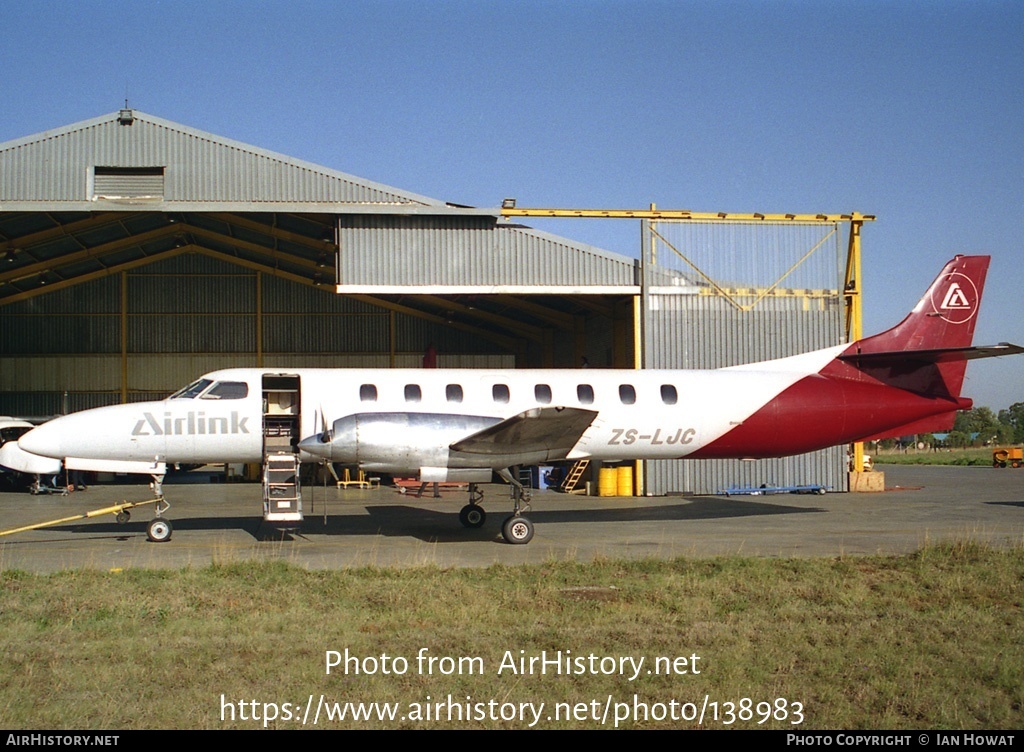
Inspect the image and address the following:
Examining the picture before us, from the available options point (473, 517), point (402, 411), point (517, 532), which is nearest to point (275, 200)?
point (402, 411)

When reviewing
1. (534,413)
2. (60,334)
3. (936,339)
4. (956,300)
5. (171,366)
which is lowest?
(534,413)

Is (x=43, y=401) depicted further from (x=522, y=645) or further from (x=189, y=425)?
(x=522, y=645)

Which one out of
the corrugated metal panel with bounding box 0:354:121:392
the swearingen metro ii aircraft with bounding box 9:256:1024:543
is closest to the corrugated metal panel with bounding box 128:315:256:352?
the corrugated metal panel with bounding box 0:354:121:392

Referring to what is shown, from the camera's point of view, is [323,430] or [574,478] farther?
[574,478]

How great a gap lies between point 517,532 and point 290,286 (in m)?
27.9

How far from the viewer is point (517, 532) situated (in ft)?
51.2

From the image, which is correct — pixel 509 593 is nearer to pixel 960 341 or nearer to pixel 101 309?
pixel 960 341

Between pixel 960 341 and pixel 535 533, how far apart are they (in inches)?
385

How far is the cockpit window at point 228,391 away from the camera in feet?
52.9

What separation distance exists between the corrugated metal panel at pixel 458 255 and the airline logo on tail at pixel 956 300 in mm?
8982

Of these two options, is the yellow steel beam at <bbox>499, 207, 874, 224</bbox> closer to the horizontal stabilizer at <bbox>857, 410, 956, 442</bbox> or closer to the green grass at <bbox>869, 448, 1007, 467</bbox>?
the horizontal stabilizer at <bbox>857, 410, 956, 442</bbox>

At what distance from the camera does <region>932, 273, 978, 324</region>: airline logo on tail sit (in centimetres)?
1950

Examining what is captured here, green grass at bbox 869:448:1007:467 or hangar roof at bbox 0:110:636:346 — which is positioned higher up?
hangar roof at bbox 0:110:636:346

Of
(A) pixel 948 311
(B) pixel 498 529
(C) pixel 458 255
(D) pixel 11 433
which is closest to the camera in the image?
(B) pixel 498 529
